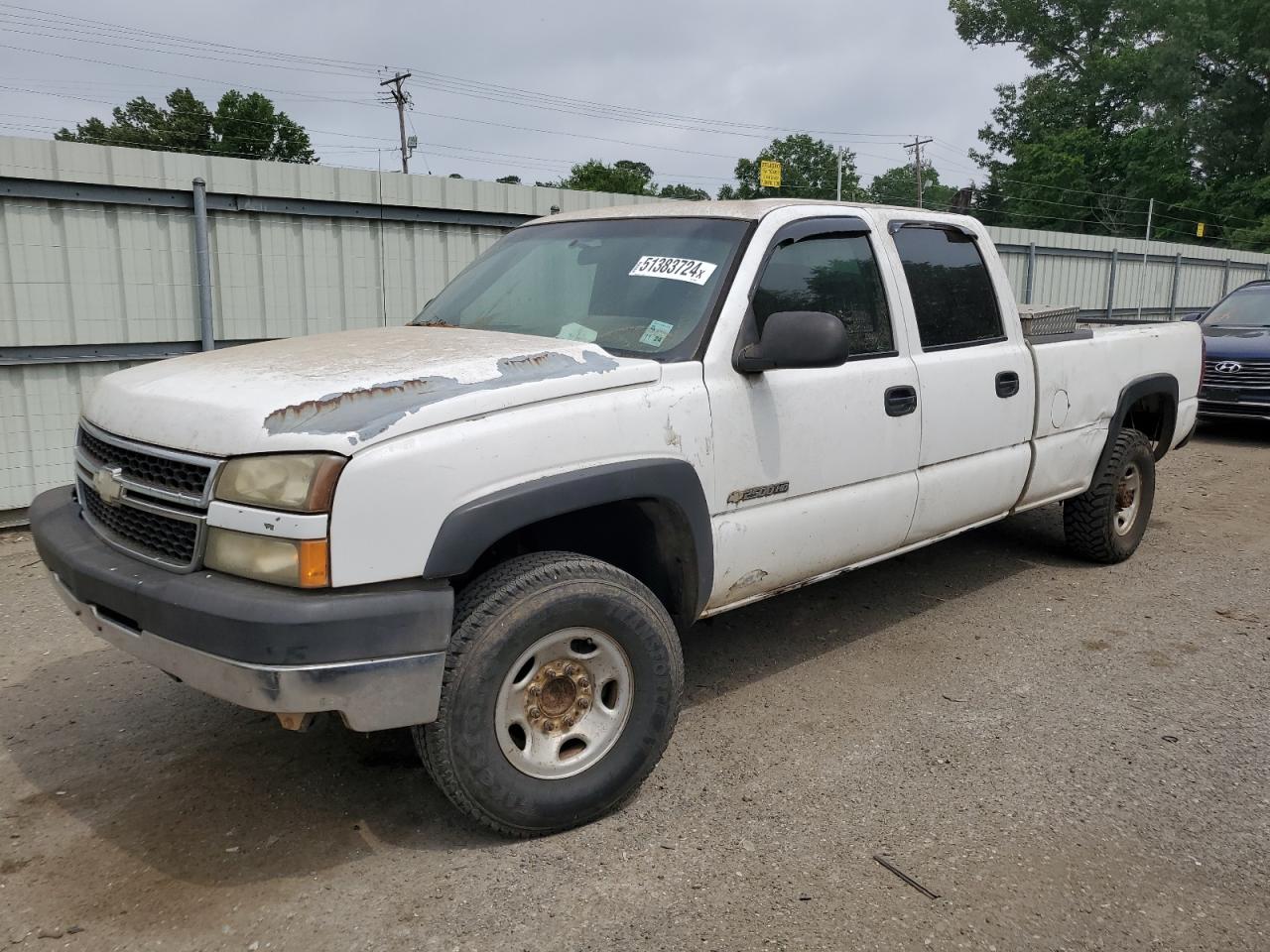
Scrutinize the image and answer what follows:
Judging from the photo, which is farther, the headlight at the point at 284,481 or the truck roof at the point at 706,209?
the truck roof at the point at 706,209

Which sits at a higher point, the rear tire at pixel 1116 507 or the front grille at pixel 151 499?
the front grille at pixel 151 499

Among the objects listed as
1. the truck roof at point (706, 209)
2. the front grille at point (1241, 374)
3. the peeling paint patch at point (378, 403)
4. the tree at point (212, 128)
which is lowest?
the front grille at point (1241, 374)

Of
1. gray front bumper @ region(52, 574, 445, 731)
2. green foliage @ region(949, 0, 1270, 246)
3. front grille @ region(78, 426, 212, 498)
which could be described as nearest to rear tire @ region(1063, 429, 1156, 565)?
gray front bumper @ region(52, 574, 445, 731)

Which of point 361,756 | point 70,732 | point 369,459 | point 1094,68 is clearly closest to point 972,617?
point 361,756

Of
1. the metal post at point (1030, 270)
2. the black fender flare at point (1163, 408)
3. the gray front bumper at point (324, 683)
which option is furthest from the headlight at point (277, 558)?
the metal post at point (1030, 270)

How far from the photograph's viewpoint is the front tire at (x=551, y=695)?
9.16 ft

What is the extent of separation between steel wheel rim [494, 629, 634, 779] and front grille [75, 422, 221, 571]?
0.96 metres

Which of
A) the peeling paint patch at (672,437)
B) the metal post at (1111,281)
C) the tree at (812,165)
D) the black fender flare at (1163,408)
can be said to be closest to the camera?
the peeling paint patch at (672,437)

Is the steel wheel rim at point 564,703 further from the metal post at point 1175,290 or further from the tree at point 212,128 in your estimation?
the tree at point 212,128

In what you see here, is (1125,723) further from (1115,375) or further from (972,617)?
(1115,375)

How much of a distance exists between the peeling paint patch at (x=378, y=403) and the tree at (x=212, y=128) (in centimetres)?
5394

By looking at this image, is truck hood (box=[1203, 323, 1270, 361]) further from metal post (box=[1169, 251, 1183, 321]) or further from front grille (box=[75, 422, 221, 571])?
front grille (box=[75, 422, 221, 571])

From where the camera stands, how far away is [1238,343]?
35.8 feet

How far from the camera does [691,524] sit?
11.0 ft
